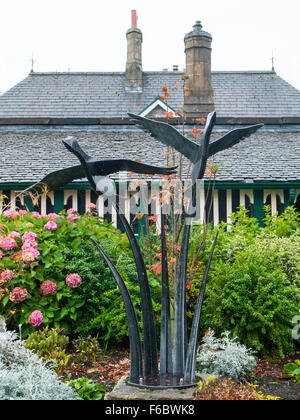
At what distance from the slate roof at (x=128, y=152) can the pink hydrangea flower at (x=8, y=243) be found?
142 inches

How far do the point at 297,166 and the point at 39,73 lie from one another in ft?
38.6

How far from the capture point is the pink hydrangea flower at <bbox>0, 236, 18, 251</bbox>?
17.2ft

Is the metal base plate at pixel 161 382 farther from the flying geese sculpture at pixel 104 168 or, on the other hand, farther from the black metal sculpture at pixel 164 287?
the flying geese sculpture at pixel 104 168

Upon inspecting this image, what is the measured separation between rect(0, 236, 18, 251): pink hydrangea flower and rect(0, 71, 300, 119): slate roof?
9.09 m

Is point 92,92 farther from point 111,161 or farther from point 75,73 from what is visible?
point 111,161

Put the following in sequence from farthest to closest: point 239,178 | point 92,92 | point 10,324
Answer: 1. point 92,92
2. point 239,178
3. point 10,324

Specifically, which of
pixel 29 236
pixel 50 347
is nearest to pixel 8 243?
pixel 29 236

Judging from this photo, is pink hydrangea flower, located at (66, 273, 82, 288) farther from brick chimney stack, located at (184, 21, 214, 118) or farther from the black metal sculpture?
brick chimney stack, located at (184, 21, 214, 118)

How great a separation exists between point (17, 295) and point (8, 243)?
0.77 meters

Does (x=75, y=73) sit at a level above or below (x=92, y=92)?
above

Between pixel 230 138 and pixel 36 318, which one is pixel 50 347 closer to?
pixel 36 318

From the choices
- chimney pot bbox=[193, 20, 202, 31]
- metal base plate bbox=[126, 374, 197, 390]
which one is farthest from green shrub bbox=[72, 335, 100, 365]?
chimney pot bbox=[193, 20, 202, 31]
